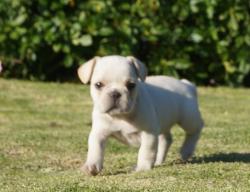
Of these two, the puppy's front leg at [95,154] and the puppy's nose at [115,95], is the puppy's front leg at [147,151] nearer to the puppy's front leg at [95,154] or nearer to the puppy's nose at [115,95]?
the puppy's front leg at [95,154]

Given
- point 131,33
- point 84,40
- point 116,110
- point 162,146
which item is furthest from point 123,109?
point 131,33

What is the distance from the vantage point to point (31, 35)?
14.7 metres

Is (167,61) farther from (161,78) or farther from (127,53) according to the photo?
(161,78)

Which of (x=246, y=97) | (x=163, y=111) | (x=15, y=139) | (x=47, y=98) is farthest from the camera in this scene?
(x=246, y=97)

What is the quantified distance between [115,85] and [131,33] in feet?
26.4

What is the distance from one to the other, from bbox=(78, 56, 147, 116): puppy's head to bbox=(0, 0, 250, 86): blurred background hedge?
25.3 ft

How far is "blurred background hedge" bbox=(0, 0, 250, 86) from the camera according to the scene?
14602 millimetres

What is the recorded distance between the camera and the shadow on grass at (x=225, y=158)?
772 cm

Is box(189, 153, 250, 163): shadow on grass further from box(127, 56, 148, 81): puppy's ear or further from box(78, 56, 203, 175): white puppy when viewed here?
box(127, 56, 148, 81): puppy's ear

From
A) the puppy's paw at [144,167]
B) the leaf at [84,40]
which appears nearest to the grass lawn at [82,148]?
the puppy's paw at [144,167]

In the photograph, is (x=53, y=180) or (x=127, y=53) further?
(x=127, y=53)

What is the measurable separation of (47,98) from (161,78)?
5.67m

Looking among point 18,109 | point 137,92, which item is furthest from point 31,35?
point 137,92

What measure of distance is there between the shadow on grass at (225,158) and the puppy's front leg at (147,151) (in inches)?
32.2
